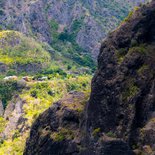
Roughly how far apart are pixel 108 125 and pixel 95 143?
2.20 meters

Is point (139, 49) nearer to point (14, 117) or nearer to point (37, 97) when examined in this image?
point (14, 117)

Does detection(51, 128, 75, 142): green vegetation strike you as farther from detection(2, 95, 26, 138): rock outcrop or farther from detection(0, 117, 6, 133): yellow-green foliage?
detection(0, 117, 6, 133): yellow-green foliage

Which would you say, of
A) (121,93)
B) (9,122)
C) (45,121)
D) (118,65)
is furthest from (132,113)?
(9,122)

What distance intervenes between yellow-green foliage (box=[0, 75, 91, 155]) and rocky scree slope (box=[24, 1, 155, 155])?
68.9m

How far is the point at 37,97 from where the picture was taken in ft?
531

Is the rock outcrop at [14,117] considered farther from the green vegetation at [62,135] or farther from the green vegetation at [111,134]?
the green vegetation at [111,134]

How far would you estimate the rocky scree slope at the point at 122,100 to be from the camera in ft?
159

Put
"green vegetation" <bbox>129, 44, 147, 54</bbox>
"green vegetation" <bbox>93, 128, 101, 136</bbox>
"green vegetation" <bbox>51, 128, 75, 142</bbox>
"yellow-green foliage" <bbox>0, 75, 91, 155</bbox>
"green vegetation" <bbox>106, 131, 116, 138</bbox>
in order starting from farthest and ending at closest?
1. "yellow-green foliage" <bbox>0, 75, 91, 155</bbox>
2. "green vegetation" <bbox>51, 128, 75, 142</bbox>
3. "green vegetation" <bbox>129, 44, 147, 54</bbox>
4. "green vegetation" <bbox>93, 128, 101, 136</bbox>
5. "green vegetation" <bbox>106, 131, 116, 138</bbox>

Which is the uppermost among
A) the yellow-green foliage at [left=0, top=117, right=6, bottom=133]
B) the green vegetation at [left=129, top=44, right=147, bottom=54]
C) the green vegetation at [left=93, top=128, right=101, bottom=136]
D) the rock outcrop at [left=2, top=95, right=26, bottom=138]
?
the green vegetation at [left=129, top=44, right=147, bottom=54]

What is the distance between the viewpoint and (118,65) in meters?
53.2

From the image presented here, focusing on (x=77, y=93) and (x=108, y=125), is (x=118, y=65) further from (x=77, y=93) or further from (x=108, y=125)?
(x=77, y=93)

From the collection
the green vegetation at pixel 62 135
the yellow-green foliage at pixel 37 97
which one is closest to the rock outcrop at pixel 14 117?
the yellow-green foliage at pixel 37 97

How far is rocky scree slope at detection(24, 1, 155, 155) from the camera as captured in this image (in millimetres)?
48562

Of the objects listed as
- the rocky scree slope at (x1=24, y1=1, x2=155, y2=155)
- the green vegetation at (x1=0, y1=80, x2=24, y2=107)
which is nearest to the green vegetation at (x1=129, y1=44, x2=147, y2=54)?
the rocky scree slope at (x1=24, y1=1, x2=155, y2=155)
